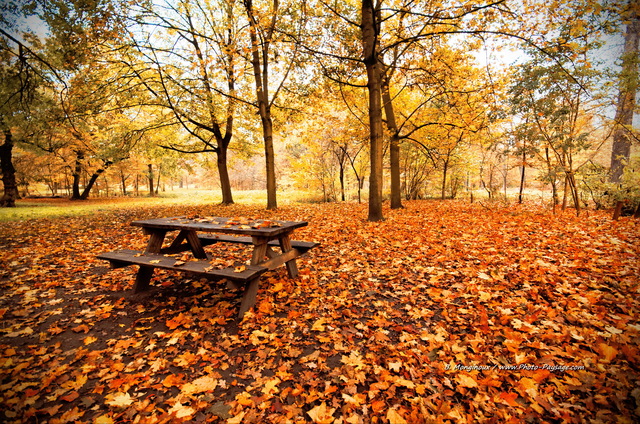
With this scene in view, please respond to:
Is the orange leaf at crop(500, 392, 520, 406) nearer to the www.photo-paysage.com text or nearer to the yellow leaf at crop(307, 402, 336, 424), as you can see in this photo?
the www.photo-paysage.com text

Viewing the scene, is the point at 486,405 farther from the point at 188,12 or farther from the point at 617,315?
the point at 188,12

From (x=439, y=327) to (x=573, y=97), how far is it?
10.3 metres

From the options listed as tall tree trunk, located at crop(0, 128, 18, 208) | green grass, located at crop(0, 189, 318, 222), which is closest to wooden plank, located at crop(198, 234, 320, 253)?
green grass, located at crop(0, 189, 318, 222)

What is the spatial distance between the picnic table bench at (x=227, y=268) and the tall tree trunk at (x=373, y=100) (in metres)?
4.42

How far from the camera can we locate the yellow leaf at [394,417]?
6.23 ft

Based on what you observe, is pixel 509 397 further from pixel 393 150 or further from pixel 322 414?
pixel 393 150

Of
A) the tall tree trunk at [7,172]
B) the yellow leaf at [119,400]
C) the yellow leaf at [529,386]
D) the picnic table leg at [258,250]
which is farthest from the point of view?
the tall tree trunk at [7,172]

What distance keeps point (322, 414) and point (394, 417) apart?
55 centimetres

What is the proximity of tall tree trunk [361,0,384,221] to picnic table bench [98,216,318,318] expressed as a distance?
174 inches

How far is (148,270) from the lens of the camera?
4160mm

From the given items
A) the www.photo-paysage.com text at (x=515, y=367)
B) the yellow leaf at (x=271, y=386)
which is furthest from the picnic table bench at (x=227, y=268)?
the www.photo-paysage.com text at (x=515, y=367)

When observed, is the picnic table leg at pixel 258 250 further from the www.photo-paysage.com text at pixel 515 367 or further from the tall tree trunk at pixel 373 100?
the tall tree trunk at pixel 373 100

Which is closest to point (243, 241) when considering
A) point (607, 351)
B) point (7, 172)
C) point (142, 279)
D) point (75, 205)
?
point (142, 279)

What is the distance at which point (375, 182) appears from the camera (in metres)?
8.09
